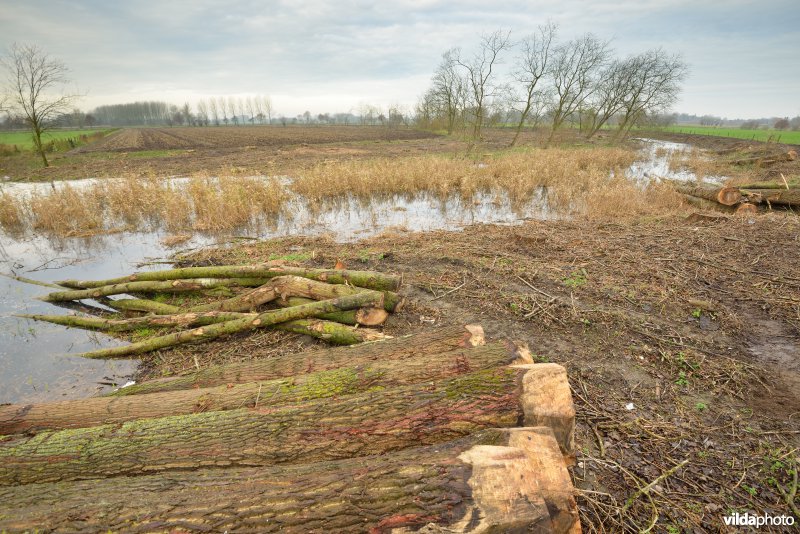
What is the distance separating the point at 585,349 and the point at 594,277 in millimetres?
1979

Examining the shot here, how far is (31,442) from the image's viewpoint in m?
2.40

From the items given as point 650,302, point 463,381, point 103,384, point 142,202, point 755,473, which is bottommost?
point 103,384

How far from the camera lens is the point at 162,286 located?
5.59 meters

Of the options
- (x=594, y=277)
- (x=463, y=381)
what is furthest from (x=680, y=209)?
(x=463, y=381)

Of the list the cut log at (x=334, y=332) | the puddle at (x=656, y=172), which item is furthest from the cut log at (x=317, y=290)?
the puddle at (x=656, y=172)

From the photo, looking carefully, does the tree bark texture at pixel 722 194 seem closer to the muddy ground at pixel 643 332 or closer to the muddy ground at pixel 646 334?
the muddy ground at pixel 646 334

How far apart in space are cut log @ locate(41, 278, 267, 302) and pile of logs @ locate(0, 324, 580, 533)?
246 cm

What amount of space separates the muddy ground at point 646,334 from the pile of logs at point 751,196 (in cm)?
148

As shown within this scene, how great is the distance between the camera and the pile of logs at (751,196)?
8.73 m

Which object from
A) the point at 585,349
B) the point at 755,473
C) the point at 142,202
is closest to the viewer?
the point at 755,473

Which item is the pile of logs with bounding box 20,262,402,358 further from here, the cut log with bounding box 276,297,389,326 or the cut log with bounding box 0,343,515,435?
the cut log with bounding box 0,343,515,435

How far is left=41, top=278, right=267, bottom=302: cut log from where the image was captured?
18.3 ft

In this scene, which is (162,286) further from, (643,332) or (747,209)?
(747,209)

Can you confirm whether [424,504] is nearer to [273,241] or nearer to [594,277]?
[594,277]
